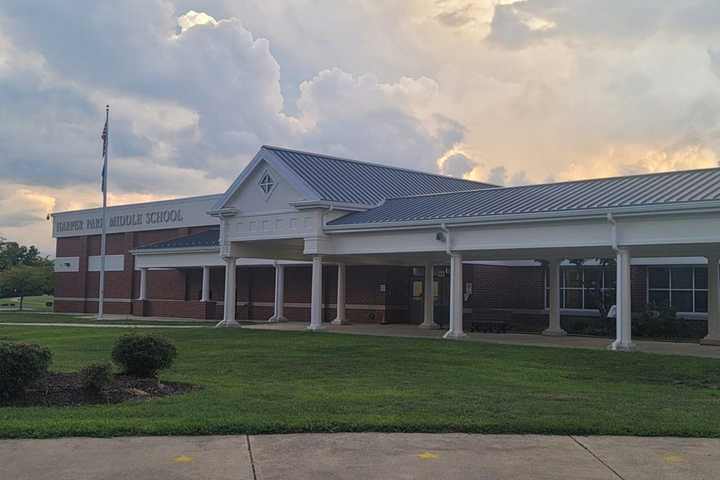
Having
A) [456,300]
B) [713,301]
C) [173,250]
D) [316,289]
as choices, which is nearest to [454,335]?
[456,300]

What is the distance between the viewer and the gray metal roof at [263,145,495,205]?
96.8ft

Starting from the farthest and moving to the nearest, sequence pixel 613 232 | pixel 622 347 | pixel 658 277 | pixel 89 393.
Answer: pixel 658 277 < pixel 622 347 < pixel 613 232 < pixel 89 393

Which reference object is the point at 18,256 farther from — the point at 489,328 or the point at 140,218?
the point at 489,328

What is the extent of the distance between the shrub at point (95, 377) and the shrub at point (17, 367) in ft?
2.03

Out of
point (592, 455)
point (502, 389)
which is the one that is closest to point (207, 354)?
point (502, 389)

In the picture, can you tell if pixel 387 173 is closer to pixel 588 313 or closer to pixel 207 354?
pixel 588 313

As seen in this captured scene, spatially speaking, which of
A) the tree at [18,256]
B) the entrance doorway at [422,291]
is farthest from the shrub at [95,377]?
the tree at [18,256]

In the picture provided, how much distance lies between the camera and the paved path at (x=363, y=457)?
24.2ft

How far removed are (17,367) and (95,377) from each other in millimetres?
1045

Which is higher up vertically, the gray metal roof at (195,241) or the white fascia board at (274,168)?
the white fascia board at (274,168)

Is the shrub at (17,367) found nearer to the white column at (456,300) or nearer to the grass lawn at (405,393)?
the grass lawn at (405,393)

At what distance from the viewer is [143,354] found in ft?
42.1

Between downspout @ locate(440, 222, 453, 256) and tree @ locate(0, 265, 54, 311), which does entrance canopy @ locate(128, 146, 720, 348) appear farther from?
tree @ locate(0, 265, 54, 311)

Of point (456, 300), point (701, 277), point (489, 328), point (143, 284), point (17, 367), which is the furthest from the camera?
point (143, 284)
